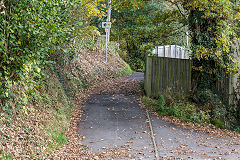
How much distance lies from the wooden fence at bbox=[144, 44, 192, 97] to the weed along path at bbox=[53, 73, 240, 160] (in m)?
1.45

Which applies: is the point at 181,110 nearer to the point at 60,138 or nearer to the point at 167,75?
the point at 167,75

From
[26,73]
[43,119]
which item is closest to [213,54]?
[43,119]

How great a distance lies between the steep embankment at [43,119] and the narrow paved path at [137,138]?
86 centimetres

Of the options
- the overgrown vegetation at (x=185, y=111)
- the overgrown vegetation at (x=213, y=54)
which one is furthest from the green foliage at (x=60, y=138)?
the overgrown vegetation at (x=213, y=54)

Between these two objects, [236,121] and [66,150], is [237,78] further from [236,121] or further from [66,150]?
[66,150]

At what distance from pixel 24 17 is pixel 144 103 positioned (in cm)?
802

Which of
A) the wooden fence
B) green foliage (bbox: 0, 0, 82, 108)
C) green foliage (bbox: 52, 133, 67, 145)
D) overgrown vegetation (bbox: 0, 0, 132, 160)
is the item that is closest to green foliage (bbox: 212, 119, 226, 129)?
the wooden fence

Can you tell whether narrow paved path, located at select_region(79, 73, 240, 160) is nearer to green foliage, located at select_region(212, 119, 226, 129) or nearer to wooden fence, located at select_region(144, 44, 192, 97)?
green foliage, located at select_region(212, 119, 226, 129)

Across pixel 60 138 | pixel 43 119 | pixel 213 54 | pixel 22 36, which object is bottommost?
pixel 60 138

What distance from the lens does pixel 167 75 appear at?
13.7m

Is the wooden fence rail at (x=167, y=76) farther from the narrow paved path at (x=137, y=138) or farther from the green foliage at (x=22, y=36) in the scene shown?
the green foliage at (x=22, y=36)

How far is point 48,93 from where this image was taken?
9664 millimetres

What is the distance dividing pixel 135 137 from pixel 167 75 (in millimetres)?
5691

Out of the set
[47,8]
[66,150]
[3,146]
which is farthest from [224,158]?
[47,8]
